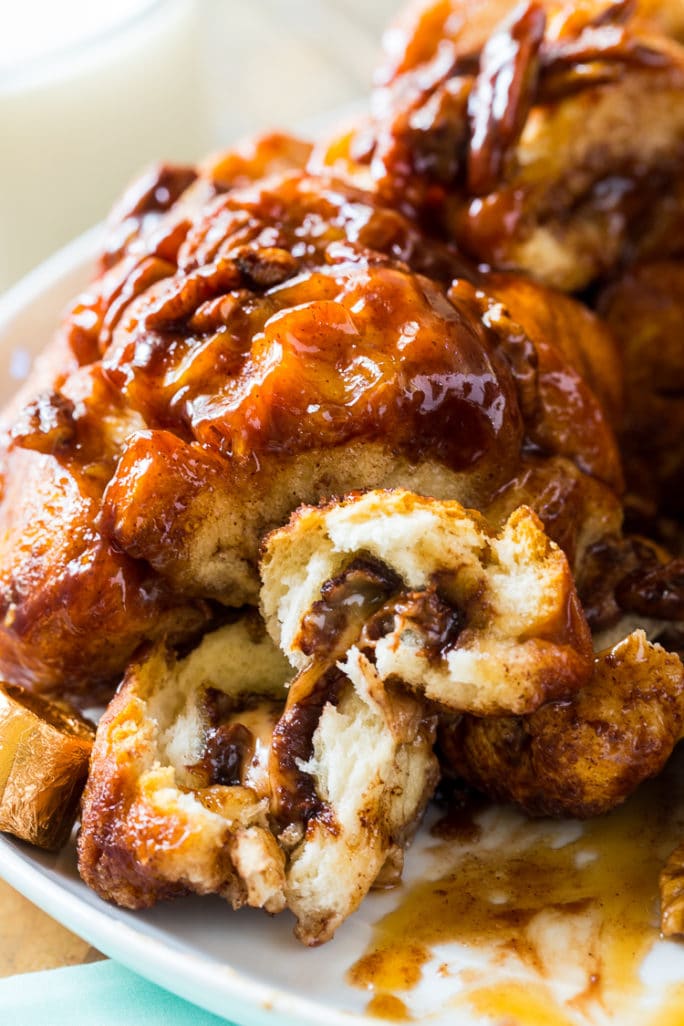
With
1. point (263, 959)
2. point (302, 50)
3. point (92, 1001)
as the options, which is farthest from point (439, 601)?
point (302, 50)

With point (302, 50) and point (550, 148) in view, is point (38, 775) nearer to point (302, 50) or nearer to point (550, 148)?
point (550, 148)

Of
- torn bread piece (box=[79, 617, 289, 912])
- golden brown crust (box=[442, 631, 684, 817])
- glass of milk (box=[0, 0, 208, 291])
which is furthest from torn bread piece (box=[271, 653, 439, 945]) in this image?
glass of milk (box=[0, 0, 208, 291])

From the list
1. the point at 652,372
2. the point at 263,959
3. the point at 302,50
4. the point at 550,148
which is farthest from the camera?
the point at 302,50

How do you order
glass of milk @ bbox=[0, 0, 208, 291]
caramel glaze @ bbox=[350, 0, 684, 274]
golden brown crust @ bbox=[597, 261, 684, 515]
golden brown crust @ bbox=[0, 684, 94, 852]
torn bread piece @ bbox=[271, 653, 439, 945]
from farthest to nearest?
glass of milk @ bbox=[0, 0, 208, 291], golden brown crust @ bbox=[597, 261, 684, 515], caramel glaze @ bbox=[350, 0, 684, 274], golden brown crust @ bbox=[0, 684, 94, 852], torn bread piece @ bbox=[271, 653, 439, 945]

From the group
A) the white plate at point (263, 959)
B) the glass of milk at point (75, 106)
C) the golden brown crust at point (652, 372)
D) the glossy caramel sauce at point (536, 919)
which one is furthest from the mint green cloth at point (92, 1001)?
the glass of milk at point (75, 106)

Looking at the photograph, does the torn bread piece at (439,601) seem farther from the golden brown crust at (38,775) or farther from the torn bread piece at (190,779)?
the golden brown crust at (38,775)

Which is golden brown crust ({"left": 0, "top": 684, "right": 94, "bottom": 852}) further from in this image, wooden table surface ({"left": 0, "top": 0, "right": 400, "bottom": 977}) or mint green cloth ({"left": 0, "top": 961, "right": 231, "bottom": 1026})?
wooden table surface ({"left": 0, "top": 0, "right": 400, "bottom": 977})

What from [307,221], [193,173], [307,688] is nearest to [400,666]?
[307,688]
